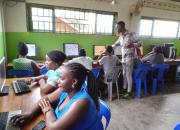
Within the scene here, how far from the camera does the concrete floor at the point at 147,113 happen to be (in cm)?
261

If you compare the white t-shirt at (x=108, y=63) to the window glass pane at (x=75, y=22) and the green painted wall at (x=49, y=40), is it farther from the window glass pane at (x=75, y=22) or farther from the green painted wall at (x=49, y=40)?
the window glass pane at (x=75, y=22)

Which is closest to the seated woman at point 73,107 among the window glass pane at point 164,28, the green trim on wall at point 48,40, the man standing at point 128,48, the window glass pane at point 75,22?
the man standing at point 128,48

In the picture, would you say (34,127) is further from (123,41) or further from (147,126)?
(123,41)

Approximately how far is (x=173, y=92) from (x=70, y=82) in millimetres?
3891

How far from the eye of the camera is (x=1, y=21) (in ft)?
10.6

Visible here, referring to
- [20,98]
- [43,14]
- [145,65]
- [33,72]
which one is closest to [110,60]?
[145,65]

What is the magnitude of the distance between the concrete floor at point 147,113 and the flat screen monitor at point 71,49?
4.76 ft

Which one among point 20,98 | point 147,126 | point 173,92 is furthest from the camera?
point 173,92

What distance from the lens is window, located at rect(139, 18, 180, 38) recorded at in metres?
5.16

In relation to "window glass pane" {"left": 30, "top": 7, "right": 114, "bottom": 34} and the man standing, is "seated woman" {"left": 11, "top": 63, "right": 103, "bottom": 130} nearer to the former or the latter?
the man standing

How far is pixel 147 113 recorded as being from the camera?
3.05 m

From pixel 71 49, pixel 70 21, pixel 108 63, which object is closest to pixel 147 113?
pixel 108 63

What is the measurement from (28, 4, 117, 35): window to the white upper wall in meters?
0.12

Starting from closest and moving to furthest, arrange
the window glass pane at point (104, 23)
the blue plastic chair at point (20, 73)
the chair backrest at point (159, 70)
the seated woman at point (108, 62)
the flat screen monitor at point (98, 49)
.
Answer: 1. the blue plastic chair at point (20, 73)
2. the seated woman at point (108, 62)
3. the chair backrest at point (159, 70)
4. the flat screen monitor at point (98, 49)
5. the window glass pane at point (104, 23)
